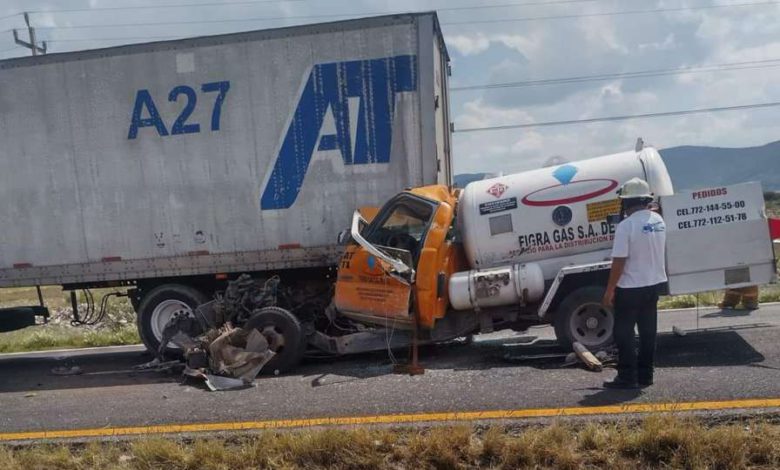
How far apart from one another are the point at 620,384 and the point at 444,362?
7.05 feet

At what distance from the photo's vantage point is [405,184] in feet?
27.3

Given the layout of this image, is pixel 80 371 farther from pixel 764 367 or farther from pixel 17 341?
pixel 764 367

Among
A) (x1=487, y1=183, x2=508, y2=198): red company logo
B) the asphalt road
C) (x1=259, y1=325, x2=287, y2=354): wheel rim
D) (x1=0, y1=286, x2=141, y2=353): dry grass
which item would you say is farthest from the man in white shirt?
(x1=0, y1=286, x2=141, y2=353): dry grass

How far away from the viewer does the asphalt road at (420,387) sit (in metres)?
5.44

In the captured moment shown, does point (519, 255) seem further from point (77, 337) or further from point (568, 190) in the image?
point (77, 337)

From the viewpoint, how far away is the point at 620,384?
5.59m

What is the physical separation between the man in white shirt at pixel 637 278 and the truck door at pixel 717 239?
107cm

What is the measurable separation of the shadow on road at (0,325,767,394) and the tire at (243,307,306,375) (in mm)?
173

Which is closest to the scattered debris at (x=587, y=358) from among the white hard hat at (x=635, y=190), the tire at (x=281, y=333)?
the white hard hat at (x=635, y=190)

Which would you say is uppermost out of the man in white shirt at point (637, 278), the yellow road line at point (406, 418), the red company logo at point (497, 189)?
the red company logo at point (497, 189)

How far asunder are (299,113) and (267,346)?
2792mm

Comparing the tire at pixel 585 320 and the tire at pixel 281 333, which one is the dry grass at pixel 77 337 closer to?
the tire at pixel 281 333

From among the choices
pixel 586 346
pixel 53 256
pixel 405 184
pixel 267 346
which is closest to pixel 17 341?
pixel 53 256

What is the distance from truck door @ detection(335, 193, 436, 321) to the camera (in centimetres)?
731
